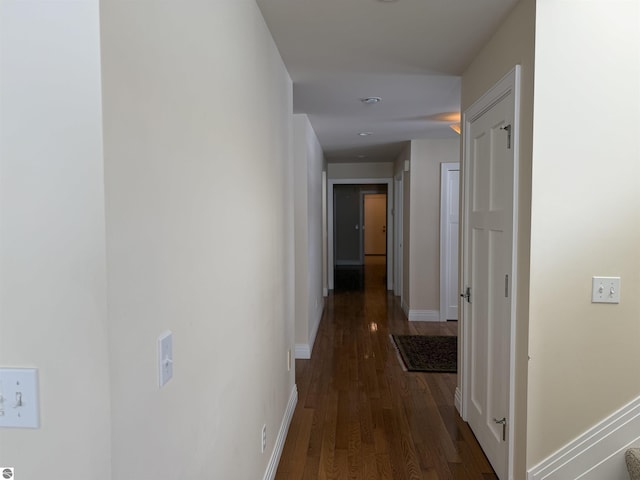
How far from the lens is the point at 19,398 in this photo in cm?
69

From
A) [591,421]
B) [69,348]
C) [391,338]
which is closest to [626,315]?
[591,421]

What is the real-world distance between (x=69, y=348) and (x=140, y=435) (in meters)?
0.24

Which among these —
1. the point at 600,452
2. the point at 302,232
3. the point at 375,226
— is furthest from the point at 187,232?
the point at 375,226

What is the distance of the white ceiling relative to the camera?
1894mm

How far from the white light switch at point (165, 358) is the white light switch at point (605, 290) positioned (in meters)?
1.73

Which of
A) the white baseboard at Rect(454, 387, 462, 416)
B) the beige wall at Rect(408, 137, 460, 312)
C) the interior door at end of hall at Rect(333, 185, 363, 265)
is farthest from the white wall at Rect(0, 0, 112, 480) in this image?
the interior door at end of hall at Rect(333, 185, 363, 265)

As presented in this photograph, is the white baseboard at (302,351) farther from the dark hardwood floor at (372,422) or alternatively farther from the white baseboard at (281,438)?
the white baseboard at (281,438)

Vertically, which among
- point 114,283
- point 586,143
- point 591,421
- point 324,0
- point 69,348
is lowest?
point 591,421

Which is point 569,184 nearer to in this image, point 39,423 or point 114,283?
point 114,283

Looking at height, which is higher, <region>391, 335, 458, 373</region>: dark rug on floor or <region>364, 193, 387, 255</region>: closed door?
<region>364, 193, 387, 255</region>: closed door

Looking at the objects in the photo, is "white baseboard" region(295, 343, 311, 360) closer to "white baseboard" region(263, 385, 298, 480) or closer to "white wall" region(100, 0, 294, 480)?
"white baseboard" region(263, 385, 298, 480)

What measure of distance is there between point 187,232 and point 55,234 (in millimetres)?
376

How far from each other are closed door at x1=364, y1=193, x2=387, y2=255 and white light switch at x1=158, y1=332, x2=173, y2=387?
1157cm

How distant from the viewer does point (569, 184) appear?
1.75m
